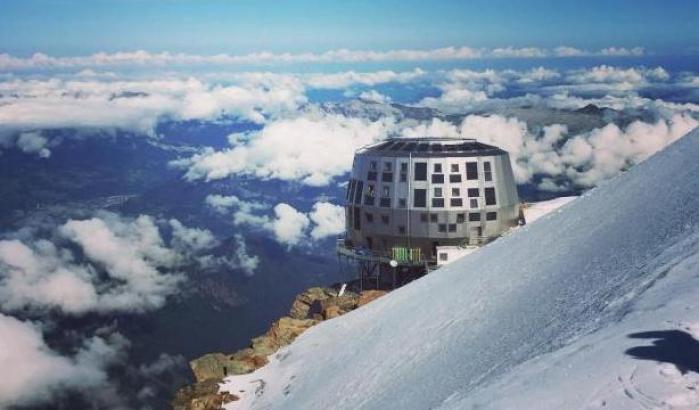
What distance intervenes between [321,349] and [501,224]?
2356 inches

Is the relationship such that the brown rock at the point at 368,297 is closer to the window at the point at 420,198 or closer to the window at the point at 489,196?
the window at the point at 420,198

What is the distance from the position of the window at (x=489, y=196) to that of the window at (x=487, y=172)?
4.61ft

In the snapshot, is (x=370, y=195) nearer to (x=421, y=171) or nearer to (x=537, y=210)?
(x=421, y=171)

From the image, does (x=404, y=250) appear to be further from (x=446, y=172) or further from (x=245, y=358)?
(x=245, y=358)

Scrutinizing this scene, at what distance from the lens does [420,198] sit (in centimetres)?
10400

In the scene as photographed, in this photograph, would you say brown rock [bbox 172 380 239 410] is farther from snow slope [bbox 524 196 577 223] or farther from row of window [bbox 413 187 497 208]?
snow slope [bbox 524 196 577 223]

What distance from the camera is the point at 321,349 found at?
172 ft

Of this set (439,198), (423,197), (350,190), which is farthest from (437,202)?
(350,190)

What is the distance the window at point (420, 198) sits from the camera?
341 ft

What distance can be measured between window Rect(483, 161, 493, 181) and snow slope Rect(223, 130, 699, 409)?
48.9 meters

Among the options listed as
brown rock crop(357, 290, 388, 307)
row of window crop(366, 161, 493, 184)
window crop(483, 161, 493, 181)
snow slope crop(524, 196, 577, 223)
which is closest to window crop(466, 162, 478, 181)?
row of window crop(366, 161, 493, 184)

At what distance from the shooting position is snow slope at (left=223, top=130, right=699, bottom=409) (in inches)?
907

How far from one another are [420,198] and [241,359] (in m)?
47.9

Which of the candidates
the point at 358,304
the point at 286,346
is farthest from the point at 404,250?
the point at 286,346
